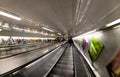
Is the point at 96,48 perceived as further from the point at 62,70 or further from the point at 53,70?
the point at 53,70

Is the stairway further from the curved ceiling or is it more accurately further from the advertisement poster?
the advertisement poster

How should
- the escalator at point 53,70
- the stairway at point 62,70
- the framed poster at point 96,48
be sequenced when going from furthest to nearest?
the stairway at point 62,70
the framed poster at point 96,48
the escalator at point 53,70

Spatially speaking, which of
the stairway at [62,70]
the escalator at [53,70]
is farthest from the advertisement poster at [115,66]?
the stairway at [62,70]

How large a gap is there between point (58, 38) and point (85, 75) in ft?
97.4

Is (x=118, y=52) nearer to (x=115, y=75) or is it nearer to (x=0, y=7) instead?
(x=115, y=75)

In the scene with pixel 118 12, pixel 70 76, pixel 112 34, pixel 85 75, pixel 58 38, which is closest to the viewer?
pixel 118 12

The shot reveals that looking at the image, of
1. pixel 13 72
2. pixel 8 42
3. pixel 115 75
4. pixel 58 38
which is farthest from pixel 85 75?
pixel 58 38

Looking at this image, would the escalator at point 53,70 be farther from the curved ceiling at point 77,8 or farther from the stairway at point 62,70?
the curved ceiling at point 77,8

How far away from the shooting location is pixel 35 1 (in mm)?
3727

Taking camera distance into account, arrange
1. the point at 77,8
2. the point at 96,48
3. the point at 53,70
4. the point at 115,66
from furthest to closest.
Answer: the point at 53,70, the point at 96,48, the point at 77,8, the point at 115,66

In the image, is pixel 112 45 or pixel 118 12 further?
pixel 112 45

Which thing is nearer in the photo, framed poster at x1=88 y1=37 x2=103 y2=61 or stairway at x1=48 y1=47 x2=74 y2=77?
framed poster at x1=88 y1=37 x2=103 y2=61

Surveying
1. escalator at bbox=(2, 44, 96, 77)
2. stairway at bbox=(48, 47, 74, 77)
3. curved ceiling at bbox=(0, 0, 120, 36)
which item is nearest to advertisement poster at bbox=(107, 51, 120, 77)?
curved ceiling at bbox=(0, 0, 120, 36)

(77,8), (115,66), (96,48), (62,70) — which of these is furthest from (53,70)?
(115,66)
